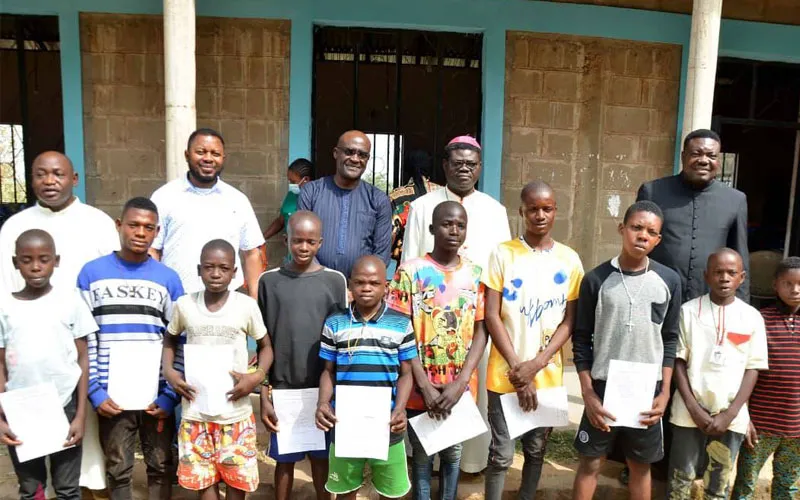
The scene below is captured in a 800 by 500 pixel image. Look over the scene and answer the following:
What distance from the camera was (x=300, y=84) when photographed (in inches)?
195

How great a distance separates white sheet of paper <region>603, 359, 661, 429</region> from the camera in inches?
104

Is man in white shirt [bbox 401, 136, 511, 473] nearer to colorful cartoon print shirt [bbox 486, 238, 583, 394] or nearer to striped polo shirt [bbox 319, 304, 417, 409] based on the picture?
colorful cartoon print shirt [bbox 486, 238, 583, 394]

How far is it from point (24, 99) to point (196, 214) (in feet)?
10.3

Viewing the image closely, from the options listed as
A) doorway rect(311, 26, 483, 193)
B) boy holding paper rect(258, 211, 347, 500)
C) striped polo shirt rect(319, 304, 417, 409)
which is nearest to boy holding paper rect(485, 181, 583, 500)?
striped polo shirt rect(319, 304, 417, 409)

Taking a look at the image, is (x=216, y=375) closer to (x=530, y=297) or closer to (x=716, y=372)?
(x=530, y=297)

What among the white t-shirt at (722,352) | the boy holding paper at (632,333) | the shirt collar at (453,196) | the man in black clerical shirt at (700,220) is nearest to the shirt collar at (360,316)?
the shirt collar at (453,196)

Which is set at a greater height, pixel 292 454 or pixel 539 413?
pixel 539 413

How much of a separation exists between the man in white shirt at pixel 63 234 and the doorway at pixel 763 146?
17.3 ft

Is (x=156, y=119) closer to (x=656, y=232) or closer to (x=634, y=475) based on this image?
(x=656, y=232)

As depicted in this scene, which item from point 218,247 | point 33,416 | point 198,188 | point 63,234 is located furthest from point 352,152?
point 33,416

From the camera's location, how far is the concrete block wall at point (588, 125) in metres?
5.25

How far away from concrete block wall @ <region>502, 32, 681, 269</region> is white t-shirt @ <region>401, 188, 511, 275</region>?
2.23 m

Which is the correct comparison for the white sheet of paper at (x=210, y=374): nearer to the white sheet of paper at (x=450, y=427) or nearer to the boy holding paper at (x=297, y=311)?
the boy holding paper at (x=297, y=311)

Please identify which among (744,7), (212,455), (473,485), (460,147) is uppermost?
(744,7)
